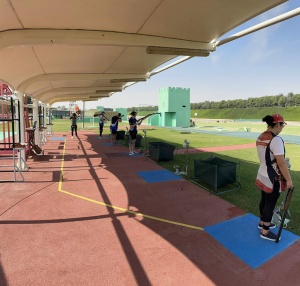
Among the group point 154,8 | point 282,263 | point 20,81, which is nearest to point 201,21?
point 154,8

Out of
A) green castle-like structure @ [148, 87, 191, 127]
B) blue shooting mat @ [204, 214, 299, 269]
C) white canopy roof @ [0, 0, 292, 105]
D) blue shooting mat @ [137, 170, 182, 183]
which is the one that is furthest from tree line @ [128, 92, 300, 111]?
blue shooting mat @ [204, 214, 299, 269]

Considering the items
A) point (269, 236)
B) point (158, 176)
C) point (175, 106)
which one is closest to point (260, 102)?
point (175, 106)

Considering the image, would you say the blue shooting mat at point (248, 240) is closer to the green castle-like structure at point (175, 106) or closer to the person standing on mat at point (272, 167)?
the person standing on mat at point (272, 167)

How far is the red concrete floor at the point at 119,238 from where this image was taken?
3156 mm

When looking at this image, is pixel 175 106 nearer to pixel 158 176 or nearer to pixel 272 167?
pixel 158 176

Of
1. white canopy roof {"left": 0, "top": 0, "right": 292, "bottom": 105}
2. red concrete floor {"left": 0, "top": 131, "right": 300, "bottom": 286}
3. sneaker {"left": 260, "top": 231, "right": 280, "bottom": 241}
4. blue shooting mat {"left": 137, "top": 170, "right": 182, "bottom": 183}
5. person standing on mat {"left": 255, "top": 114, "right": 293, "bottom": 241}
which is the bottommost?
red concrete floor {"left": 0, "top": 131, "right": 300, "bottom": 286}

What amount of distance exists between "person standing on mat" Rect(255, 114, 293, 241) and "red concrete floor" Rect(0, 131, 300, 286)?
768 mm

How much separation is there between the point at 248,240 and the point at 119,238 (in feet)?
7.42

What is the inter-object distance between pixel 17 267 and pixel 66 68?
20.8ft

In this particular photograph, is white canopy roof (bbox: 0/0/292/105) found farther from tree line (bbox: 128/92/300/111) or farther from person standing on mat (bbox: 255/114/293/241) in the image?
tree line (bbox: 128/92/300/111)

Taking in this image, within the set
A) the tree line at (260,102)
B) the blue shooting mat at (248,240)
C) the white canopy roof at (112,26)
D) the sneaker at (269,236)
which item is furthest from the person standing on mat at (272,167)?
the tree line at (260,102)

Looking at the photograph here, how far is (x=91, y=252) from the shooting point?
368 cm

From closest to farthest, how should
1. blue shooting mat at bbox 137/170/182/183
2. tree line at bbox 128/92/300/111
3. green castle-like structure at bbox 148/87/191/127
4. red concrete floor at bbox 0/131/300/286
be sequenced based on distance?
red concrete floor at bbox 0/131/300/286 → blue shooting mat at bbox 137/170/182/183 → green castle-like structure at bbox 148/87/191/127 → tree line at bbox 128/92/300/111

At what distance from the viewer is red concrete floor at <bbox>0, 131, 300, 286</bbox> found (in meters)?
3.16
